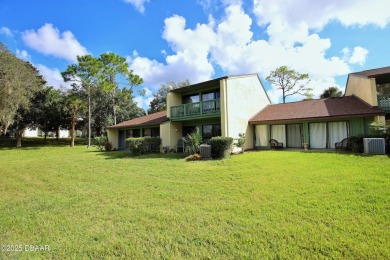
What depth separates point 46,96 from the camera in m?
32.2

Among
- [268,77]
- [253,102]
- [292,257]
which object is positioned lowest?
[292,257]

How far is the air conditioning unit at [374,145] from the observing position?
1069 centimetres

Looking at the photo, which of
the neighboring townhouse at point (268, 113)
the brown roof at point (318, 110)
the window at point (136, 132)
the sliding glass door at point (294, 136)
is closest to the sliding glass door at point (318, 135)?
the neighboring townhouse at point (268, 113)

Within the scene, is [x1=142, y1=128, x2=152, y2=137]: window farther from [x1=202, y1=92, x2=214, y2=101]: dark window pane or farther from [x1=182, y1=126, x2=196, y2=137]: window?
[x1=202, y1=92, x2=214, y2=101]: dark window pane

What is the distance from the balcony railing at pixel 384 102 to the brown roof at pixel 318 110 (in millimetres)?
600

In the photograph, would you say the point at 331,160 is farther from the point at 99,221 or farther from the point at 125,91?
the point at 125,91

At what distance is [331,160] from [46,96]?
123 feet

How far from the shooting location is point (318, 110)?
16078mm

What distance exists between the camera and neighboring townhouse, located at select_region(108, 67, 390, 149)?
1402 cm

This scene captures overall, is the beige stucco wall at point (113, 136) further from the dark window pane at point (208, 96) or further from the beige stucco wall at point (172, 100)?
the dark window pane at point (208, 96)

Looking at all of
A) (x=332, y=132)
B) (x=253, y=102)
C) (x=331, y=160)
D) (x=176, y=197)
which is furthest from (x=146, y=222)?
(x=253, y=102)

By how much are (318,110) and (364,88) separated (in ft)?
10.4

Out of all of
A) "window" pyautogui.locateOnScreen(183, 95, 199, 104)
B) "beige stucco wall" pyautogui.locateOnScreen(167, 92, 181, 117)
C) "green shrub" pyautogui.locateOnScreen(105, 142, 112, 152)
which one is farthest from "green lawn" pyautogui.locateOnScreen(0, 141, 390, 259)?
"green shrub" pyautogui.locateOnScreen(105, 142, 112, 152)

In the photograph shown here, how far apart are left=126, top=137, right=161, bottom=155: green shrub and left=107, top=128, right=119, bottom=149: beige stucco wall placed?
28.0 ft
